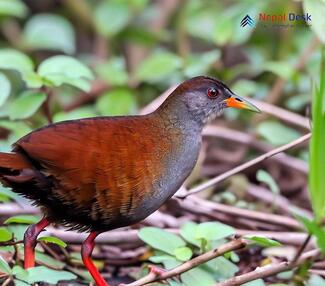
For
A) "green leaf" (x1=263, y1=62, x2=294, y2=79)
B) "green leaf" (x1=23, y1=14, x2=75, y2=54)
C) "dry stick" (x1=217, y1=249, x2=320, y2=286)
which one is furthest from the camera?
"green leaf" (x1=23, y1=14, x2=75, y2=54)

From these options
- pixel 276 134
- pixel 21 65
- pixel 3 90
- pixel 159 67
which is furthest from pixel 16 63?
pixel 276 134

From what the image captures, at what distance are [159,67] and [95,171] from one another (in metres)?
2.24

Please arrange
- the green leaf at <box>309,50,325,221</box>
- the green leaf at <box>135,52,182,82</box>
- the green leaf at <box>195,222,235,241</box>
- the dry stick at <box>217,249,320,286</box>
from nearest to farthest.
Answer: the green leaf at <box>309,50,325,221</box>, the dry stick at <box>217,249,320,286</box>, the green leaf at <box>195,222,235,241</box>, the green leaf at <box>135,52,182,82</box>

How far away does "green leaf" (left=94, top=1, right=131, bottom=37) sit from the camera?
5.57 meters

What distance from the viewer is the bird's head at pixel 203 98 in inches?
137

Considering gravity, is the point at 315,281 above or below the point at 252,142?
below

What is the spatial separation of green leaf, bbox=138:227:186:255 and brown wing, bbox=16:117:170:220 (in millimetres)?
331

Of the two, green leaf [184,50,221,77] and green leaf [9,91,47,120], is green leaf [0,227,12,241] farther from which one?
green leaf [184,50,221,77]

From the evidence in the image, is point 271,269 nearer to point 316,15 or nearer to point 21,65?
point 316,15

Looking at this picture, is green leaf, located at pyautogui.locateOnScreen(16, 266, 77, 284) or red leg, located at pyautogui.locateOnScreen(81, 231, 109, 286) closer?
green leaf, located at pyautogui.locateOnScreen(16, 266, 77, 284)

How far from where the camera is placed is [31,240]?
3.19 m

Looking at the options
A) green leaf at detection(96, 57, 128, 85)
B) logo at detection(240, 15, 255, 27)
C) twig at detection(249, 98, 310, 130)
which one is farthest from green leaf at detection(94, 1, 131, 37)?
twig at detection(249, 98, 310, 130)

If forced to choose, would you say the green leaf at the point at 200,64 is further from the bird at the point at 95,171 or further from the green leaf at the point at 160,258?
the green leaf at the point at 160,258

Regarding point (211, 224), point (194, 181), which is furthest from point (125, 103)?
point (211, 224)
